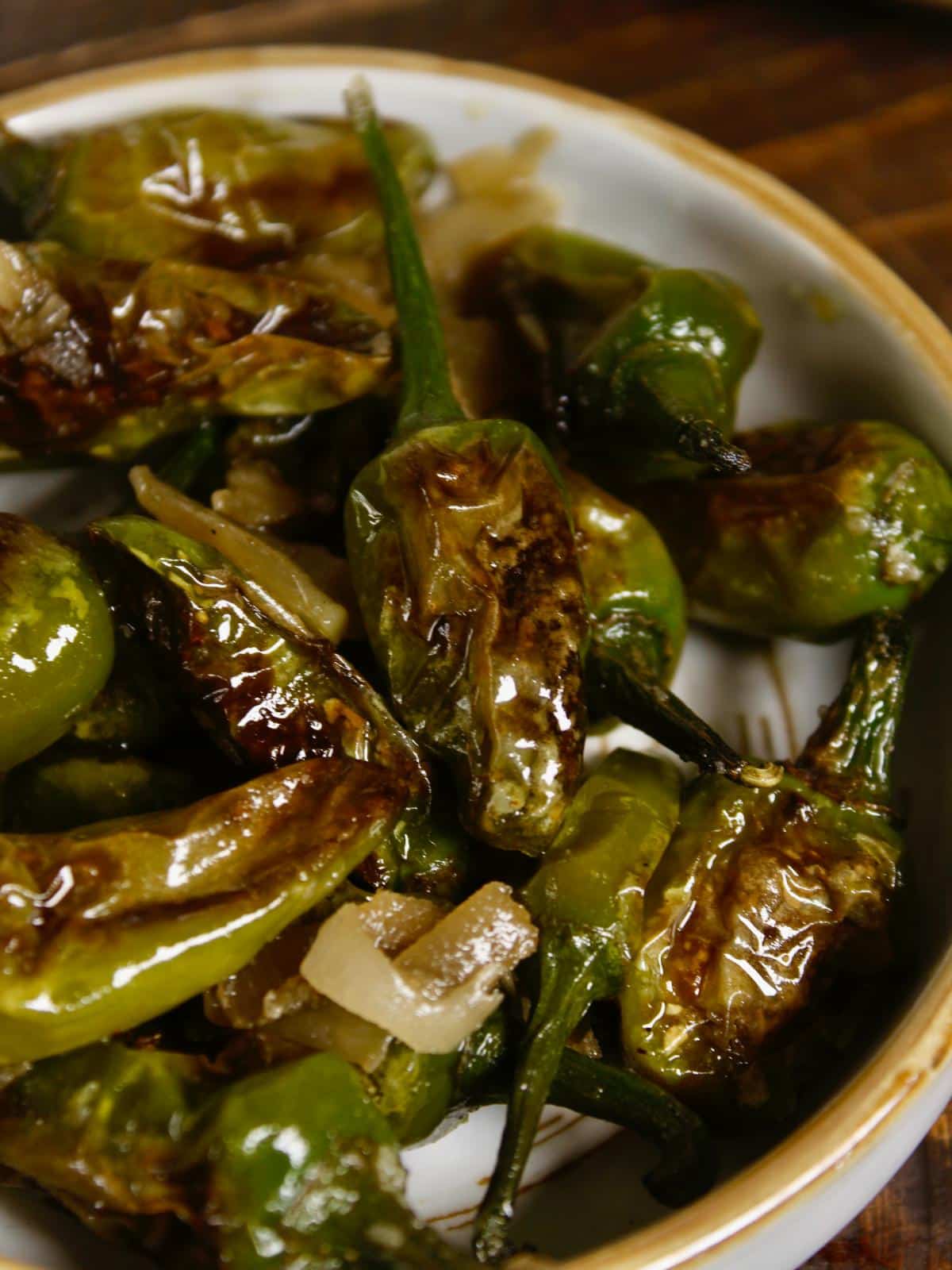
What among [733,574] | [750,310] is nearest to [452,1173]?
[733,574]

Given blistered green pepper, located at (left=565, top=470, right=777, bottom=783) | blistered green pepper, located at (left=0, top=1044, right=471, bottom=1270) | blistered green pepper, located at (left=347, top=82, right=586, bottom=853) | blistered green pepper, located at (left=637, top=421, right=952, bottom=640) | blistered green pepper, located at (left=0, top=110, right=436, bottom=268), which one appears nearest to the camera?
blistered green pepper, located at (left=0, top=1044, right=471, bottom=1270)

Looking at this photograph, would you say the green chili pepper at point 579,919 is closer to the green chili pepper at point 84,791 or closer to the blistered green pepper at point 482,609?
the blistered green pepper at point 482,609

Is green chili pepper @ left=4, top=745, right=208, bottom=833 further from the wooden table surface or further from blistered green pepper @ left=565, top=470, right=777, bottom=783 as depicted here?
the wooden table surface

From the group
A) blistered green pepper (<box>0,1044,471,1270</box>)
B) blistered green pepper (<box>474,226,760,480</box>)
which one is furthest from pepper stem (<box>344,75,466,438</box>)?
blistered green pepper (<box>0,1044,471,1270</box>)

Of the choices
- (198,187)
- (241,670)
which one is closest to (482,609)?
(241,670)

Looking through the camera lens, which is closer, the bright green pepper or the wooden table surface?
the bright green pepper

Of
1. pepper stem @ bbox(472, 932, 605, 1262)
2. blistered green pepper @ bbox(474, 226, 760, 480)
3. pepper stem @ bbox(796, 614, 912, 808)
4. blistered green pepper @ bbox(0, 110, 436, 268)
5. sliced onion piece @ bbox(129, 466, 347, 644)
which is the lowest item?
pepper stem @ bbox(472, 932, 605, 1262)

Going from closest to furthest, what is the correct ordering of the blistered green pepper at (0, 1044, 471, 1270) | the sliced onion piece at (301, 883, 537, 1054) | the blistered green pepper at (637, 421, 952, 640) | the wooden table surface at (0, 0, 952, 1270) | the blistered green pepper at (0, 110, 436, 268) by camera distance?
the blistered green pepper at (0, 1044, 471, 1270)
the sliced onion piece at (301, 883, 537, 1054)
the blistered green pepper at (637, 421, 952, 640)
the blistered green pepper at (0, 110, 436, 268)
the wooden table surface at (0, 0, 952, 1270)
